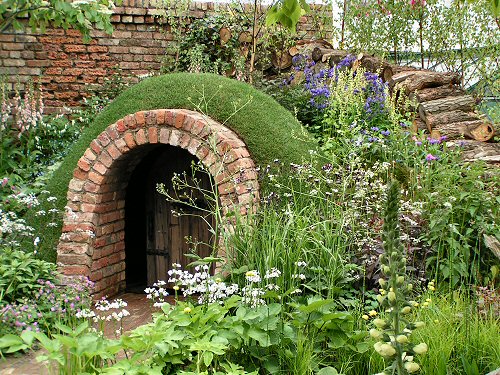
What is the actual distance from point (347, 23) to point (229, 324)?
295 inches

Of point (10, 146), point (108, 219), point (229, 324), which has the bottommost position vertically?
point (229, 324)

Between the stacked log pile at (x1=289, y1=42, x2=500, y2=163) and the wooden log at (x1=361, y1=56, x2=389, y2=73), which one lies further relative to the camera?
the wooden log at (x1=361, y1=56, x2=389, y2=73)

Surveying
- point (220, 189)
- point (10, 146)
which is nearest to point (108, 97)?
point (10, 146)

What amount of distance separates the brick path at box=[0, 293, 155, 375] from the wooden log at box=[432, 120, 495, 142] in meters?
3.31

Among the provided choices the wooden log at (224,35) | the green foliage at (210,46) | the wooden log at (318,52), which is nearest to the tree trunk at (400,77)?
the wooden log at (318,52)

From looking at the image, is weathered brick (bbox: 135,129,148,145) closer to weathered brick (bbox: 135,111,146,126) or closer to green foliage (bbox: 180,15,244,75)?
weathered brick (bbox: 135,111,146,126)

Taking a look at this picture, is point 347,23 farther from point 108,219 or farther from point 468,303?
point 468,303

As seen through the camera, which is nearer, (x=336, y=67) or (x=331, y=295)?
(x=331, y=295)

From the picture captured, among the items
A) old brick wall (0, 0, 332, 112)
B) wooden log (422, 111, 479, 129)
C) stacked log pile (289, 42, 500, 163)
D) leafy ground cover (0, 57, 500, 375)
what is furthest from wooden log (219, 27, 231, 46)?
wooden log (422, 111, 479, 129)

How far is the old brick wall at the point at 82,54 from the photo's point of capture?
29.6 ft

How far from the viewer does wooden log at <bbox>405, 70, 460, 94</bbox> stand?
7184 mm

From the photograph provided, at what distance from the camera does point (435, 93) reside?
7.12 m

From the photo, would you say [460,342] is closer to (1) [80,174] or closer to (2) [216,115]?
(2) [216,115]

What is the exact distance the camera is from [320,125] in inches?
273
